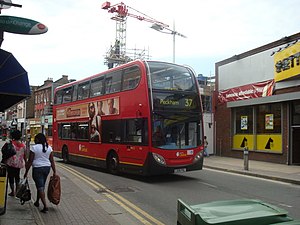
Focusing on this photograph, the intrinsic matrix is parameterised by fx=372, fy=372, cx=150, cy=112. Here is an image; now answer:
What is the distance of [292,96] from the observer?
1802cm

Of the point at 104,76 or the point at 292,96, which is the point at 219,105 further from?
the point at 104,76

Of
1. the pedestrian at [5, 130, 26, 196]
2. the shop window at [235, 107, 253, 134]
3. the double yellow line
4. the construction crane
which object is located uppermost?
the construction crane

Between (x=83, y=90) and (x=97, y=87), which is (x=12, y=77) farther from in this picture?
(x=83, y=90)

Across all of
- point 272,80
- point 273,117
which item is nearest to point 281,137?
point 273,117

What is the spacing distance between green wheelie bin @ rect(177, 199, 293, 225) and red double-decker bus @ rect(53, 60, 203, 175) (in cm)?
864

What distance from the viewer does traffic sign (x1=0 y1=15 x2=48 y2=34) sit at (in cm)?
624

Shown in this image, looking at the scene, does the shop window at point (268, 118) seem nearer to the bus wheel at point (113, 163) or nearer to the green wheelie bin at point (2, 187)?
the bus wheel at point (113, 163)

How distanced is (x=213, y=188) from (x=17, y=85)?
698 centimetres

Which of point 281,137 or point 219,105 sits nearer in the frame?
point 281,137

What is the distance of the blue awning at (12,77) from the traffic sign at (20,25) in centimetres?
94

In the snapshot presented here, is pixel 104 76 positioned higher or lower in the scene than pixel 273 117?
higher

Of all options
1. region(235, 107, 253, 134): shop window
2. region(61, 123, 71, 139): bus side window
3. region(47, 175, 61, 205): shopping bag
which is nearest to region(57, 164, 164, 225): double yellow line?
region(47, 175, 61, 205): shopping bag

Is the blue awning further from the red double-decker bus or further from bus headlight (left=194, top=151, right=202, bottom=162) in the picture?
bus headlight (left=194, top=151, right=202, bottom=162)

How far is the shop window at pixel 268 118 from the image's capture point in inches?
785
